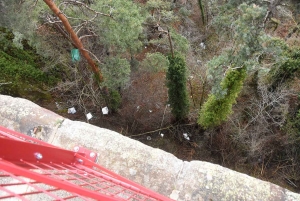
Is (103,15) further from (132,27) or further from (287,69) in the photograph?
(287,69)

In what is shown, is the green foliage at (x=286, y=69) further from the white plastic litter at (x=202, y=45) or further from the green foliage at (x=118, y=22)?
the green foliage at (x=118, y=22)

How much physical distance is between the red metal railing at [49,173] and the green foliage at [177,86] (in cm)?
476

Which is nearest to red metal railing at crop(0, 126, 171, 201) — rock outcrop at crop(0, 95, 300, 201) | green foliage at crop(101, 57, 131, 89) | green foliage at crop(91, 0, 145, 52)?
rock outcrop at crop(0, 95, 300, 201)

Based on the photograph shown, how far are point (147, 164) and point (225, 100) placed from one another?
4279 millimetres

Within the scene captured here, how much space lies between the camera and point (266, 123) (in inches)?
363

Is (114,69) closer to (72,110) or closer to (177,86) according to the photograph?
(177,86)

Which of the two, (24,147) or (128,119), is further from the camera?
(128,119)

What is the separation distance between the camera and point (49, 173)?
7.19 feet

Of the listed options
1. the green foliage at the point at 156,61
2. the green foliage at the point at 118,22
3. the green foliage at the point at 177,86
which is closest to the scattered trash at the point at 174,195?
the green foliage at the point at 118,22

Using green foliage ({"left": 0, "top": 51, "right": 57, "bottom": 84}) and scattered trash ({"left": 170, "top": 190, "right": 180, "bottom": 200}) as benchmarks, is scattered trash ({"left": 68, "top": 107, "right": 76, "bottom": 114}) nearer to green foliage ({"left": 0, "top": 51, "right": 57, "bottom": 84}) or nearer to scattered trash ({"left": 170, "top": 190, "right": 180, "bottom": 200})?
green foliage ({"left": 0, "top": 51, "right": 57, "bottom": 84})

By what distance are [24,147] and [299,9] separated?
273 inches

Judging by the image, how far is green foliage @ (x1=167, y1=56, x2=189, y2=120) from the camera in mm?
7828

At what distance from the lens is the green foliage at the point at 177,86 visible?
7828mm

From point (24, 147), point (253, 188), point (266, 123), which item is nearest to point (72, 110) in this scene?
point (266, 123)
